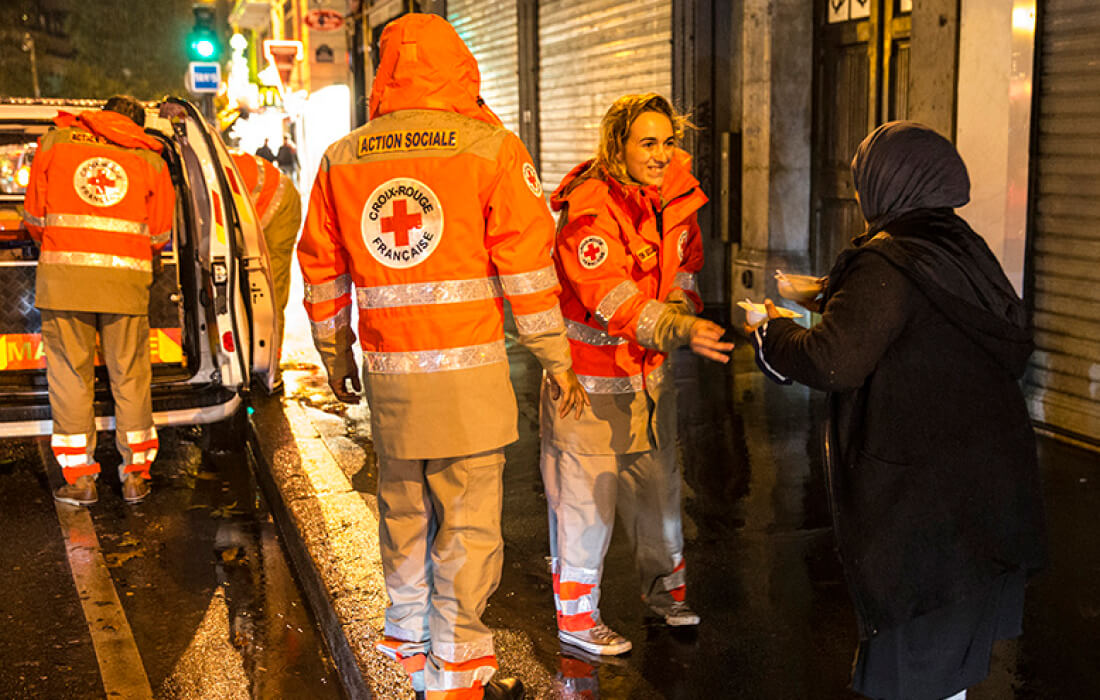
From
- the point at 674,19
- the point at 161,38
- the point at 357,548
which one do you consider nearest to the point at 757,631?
the point at 357,548

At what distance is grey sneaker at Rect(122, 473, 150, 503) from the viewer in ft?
18.6

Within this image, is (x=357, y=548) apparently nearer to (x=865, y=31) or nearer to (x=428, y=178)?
(x=428, y=178)

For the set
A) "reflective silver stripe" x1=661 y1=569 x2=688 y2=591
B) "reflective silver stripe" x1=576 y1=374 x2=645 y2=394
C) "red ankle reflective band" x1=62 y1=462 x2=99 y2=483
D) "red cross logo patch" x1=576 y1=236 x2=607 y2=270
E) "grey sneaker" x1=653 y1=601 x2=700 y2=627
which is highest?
"red cross logo patch" x1=576 y1=236 x2=607 y2=270

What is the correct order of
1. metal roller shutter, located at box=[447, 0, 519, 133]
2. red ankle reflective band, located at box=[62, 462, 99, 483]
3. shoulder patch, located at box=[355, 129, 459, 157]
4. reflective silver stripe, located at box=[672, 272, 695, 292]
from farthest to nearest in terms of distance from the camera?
metal roller shutter, located at box=[447, 0, 519, 133], red ankle reflective band, located at box=[62, 462, 99, 483], reflective silver stripe, located at box=[672, 272, 695, 292], shoulder patch, located at box=[355, 129, 459, 157]

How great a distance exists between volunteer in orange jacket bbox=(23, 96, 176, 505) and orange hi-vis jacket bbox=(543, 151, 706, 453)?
261 cm

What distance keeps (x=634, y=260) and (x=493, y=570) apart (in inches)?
41.5

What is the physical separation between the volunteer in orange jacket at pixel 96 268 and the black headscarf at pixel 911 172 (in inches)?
150

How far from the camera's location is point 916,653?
2592 millimetres

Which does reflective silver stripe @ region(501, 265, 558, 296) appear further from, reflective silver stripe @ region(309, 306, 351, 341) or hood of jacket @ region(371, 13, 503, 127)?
reflective silver stripe @ region(309, 306, 351, 341)

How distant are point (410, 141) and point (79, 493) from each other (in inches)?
136

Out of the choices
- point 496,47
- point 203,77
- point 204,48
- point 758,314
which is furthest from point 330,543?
point 204,48

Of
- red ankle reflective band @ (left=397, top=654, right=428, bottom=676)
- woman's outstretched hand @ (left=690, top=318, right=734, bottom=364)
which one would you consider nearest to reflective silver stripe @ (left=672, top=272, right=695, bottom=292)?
woman's outstretched hand @ (left=690, top=318, right=734, bottom=364)

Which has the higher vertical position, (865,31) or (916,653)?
(865,31)

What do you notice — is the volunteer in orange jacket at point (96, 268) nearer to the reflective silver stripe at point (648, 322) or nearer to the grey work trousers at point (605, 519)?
the grey work trousers at point (605, 519)
